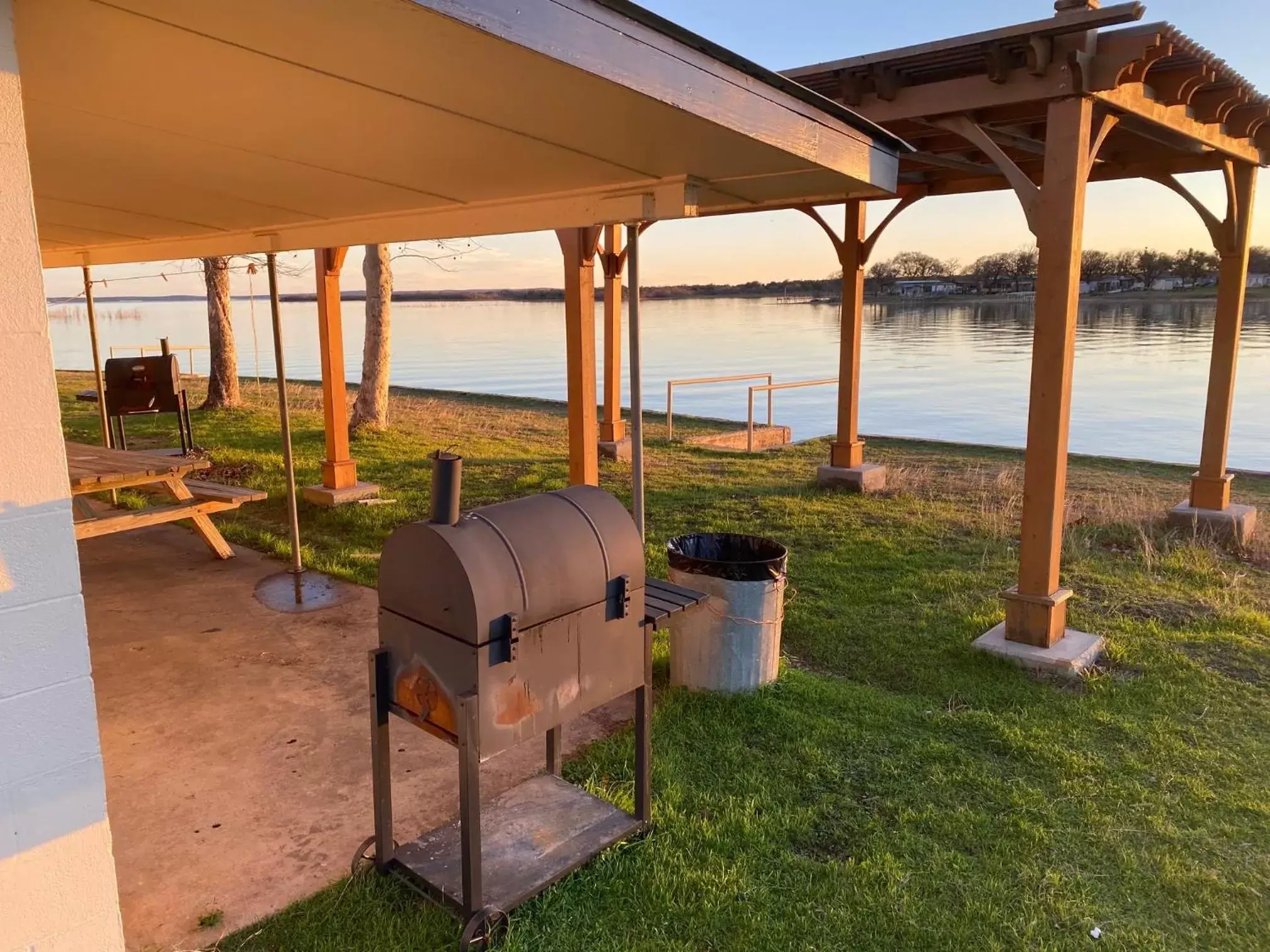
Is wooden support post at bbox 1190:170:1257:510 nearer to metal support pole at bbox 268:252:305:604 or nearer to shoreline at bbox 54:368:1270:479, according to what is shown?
shoreline at bbox 54:368:1270:479

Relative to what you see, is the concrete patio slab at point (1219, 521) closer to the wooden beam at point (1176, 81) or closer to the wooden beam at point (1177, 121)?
the wooden beam at point (1177, 121)

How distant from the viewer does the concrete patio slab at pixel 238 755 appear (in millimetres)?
2594

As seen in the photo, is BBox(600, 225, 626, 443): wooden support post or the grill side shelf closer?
the grill side shelf

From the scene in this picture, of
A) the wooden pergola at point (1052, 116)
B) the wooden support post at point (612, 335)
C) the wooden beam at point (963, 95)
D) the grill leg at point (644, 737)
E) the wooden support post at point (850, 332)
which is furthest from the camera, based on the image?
the wooden support post at point (612, 335)

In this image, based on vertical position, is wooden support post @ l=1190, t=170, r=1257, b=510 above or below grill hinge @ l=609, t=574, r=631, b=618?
above

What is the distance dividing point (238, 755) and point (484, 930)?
5.01ft

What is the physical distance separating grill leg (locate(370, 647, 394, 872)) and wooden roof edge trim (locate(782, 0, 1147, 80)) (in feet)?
13.3

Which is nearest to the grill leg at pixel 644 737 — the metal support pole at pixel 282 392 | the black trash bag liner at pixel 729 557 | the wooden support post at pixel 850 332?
the black trash bag liner at pixel 729 557

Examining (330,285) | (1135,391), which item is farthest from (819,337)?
(330,285)

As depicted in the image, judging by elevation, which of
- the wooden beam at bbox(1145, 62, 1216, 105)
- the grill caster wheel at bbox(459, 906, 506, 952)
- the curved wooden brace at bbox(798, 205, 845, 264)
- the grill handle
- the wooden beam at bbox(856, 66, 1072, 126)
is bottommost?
Result: the grill caster wheel at bbox(459, 906, 506, 952)

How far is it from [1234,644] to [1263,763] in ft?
4.75

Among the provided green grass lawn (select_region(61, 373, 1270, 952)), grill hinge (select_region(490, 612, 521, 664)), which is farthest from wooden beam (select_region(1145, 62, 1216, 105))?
grill hinge (select_region(490, 612, 521, 664))

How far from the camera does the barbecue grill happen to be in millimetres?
7430

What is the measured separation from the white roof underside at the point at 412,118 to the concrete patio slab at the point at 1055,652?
8.12 ft
